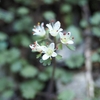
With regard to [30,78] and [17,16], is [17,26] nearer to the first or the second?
[17,16]

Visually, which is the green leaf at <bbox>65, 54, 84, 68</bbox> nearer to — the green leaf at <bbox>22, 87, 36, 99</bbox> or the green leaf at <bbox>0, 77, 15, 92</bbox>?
the green leaf at <bbox>22, 87, 36, 99</bbox>

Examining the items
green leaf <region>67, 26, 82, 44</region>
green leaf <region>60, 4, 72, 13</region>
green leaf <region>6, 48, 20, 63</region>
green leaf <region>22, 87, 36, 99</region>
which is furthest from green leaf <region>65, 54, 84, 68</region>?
green leaf <region>60, 4, 72, 13</region>

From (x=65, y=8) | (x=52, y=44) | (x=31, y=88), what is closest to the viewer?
(x=52, y=44)

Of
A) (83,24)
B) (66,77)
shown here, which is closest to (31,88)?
(66,77)

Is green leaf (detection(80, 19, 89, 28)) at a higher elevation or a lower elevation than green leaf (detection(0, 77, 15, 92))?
higher

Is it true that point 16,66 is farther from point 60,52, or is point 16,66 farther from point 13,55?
point 60,52

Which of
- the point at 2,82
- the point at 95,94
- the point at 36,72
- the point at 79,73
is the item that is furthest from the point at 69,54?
the point at 2,82

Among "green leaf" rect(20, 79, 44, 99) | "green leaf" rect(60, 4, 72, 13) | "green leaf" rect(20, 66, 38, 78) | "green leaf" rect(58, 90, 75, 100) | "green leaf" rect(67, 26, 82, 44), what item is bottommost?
"green leaf" rect(58, 90, 75, 100)
